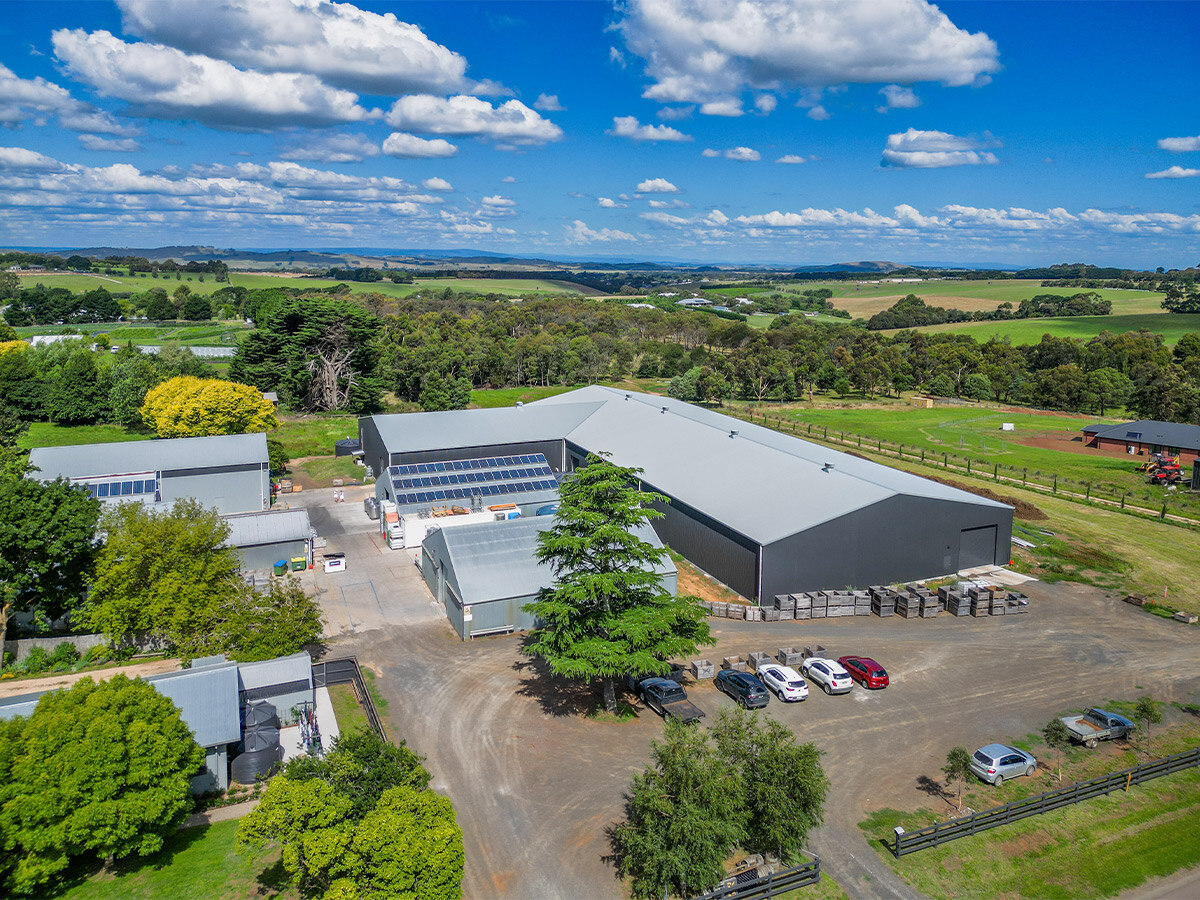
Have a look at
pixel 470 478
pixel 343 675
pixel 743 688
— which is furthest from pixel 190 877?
pixel 470 478

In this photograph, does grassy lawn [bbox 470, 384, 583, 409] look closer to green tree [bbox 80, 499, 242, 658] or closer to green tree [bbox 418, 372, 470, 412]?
green tree [bbox 418, 372, 470, 412]

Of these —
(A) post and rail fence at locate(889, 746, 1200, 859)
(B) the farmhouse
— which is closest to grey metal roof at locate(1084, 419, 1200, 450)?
(B) the farmhouse

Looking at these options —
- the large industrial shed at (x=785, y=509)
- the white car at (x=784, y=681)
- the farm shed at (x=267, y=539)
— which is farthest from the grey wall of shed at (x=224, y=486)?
the white car at (x=784, y=681)

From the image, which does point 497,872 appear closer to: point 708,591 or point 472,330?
point 708,591

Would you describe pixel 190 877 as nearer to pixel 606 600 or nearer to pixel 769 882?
pixel 606 600

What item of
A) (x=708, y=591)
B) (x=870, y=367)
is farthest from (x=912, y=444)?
(x=708, y=591)

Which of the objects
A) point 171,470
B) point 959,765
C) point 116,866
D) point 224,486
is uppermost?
point 171,470
